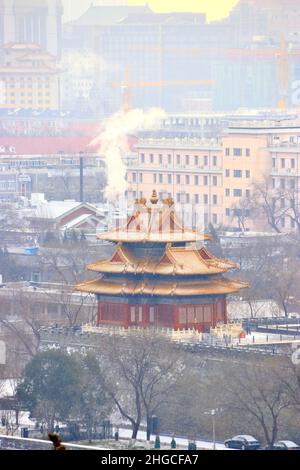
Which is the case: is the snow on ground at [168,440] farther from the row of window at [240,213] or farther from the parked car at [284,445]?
the row of window at [240,213]

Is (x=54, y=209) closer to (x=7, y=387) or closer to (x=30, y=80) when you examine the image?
(x=7, y=387)

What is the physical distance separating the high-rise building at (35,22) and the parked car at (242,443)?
134 m

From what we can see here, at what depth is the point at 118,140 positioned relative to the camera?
104 meters

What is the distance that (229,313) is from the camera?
49000 mm

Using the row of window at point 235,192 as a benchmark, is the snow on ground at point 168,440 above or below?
below

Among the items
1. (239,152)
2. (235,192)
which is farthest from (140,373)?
(239,152)

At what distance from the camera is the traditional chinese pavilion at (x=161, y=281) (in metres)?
44.4

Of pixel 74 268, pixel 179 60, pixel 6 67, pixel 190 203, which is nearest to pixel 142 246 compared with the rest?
pixel 74 268

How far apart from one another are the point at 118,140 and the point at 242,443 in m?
66.7

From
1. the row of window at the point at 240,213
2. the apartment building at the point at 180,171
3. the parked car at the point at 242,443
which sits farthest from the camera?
the apartment building at the point at 180,171

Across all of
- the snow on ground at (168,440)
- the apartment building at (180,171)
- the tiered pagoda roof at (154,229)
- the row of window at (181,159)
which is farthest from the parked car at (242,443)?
the row of window at (181,159)

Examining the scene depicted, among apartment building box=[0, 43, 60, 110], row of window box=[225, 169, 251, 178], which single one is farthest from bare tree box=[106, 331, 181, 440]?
apartment building box=[0, 43, 60, 110]

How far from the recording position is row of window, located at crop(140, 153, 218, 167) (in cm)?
8631
